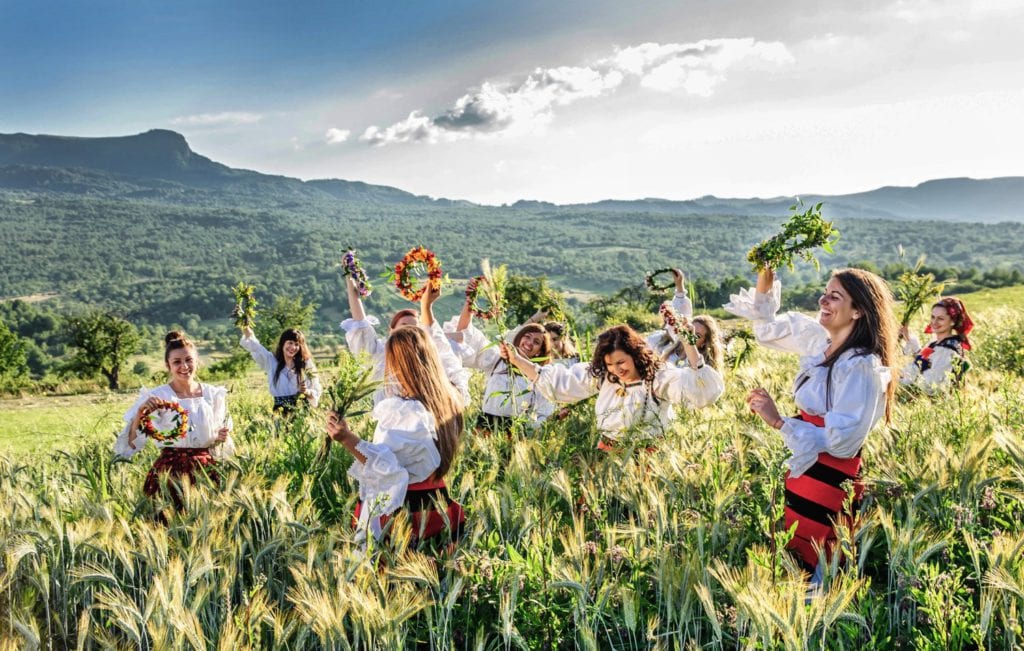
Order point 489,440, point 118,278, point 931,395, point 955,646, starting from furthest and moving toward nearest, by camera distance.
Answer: point 118,278 → point 931,395 → point 489,440 → point 955,646

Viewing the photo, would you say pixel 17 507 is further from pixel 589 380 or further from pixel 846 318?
pixel 846 318

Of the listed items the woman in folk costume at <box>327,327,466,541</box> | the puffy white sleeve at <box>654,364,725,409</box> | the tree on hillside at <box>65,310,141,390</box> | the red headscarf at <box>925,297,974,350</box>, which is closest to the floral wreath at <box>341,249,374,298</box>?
the woman in folk costume at <box>327,327,466,541</box>

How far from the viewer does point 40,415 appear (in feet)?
45.4

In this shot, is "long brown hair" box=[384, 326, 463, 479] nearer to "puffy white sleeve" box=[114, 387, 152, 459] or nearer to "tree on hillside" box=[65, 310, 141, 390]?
"puffy white sleeve" box=[114, 387, 152, 459]

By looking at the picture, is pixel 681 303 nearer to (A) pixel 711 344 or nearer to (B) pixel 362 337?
(A) pixel 711 344

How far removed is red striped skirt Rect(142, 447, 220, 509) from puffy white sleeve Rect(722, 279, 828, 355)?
375cm

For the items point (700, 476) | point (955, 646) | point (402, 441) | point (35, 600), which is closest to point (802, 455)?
point (700, 476)

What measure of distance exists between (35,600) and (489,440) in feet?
8.73

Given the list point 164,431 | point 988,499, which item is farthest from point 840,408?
point 164,431

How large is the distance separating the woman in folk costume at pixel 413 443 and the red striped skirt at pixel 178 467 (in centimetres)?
151

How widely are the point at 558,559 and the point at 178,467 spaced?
3.12 m

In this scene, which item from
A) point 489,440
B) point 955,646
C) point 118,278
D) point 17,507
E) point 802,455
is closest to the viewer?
point 955,646

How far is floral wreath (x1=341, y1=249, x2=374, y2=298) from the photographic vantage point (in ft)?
17.2

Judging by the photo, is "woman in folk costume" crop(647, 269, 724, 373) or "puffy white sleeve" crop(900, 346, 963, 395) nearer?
"woman in folk costume" crop(647, 269, 724, 373)
